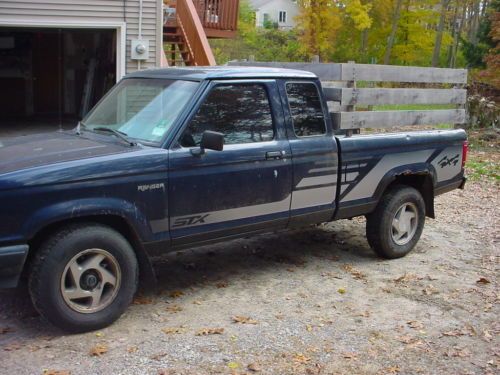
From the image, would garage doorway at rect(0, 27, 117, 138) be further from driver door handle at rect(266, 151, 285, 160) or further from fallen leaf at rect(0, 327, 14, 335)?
fallen leaf at rect(0, 327, 14, 335)

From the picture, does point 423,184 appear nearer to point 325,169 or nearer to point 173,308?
point 325,169

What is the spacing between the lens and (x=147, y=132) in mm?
4992

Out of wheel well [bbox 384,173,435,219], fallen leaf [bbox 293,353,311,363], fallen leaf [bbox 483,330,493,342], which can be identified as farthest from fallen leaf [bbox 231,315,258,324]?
wheel well [bbox 384,173,435,219]

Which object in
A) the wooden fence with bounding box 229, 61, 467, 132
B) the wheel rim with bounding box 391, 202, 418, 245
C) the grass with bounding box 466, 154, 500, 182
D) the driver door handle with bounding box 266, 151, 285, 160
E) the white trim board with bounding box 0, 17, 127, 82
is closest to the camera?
the driver door handle with bounding box 266, 151, 285, 160

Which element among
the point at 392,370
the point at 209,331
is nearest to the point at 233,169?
the point at 209,331

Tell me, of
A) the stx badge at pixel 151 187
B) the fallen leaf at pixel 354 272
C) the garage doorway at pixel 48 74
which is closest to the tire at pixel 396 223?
the fallen leaf at pixel 354 272

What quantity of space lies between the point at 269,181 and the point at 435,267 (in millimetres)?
2238

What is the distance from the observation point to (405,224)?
6.68 meters

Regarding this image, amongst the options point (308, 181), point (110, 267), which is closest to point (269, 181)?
point (308, 181)

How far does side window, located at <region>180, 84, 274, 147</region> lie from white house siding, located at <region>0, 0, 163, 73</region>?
7.27 m

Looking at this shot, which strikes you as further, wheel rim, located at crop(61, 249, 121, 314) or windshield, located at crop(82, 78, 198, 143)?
windshield, located at crop(82, 78, 198, 143)

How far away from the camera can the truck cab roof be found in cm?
521

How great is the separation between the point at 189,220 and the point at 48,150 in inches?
47.4

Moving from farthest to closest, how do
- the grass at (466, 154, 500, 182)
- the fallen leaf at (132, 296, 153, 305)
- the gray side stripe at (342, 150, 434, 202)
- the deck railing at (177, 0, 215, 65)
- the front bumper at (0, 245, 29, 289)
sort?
the deck railing at (177, 0, 215, 65) < the grass at (466, 154, 500, 182) < the gray side stripe at (342, 150, 434, 202) < the fallen leaf at (132, 296, 153, 305) < the front bumper at (0, 245, 29, 289)
